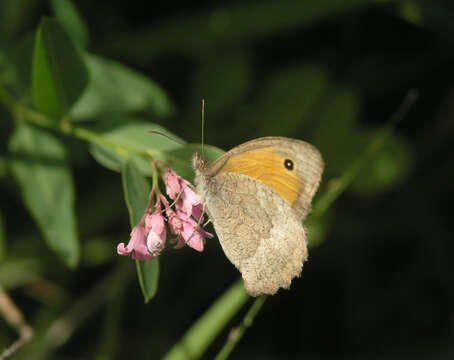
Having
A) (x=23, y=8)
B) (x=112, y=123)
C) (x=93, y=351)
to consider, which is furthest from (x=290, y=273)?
(x=23, y=8)

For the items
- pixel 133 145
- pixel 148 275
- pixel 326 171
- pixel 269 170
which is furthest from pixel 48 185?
pixel 326 171

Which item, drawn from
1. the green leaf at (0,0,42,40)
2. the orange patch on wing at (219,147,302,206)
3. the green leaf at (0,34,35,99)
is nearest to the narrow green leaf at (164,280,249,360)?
the orange patch on wing at (219,147,302,206)

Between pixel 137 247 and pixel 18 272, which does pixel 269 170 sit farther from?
pixel 18 272

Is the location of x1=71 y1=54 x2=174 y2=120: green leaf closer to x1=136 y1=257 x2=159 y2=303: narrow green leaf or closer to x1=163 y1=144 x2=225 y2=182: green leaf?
x1=163 y1=144 x2=225 y2=182: green leaf

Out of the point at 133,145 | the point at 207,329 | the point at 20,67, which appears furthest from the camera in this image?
the point at 20,67

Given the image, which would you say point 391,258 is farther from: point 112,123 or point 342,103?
point 112,123

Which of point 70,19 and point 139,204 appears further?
point 70,19
